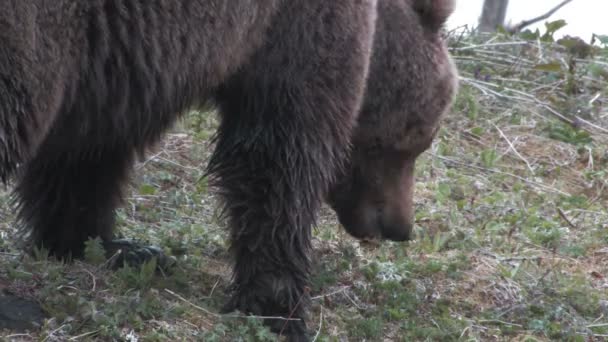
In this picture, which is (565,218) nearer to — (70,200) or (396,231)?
(396,231)

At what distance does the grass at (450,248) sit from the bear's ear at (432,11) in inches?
45.3

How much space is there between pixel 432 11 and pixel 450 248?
1.47 m

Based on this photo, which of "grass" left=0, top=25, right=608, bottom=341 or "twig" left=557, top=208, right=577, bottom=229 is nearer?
"grass" left=0, top=25, right=608, bottom=341

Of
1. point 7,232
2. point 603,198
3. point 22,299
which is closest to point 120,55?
point 22,299

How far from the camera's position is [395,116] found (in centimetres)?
508

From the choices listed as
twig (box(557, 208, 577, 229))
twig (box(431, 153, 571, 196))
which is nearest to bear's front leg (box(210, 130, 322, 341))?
twig (box(557, 208, 577, 229))

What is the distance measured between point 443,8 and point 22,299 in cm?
232

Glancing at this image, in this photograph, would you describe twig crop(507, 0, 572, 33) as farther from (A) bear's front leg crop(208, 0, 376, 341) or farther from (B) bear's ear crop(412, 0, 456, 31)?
(A) bear's front leg crop(208, 0, 376, 341)

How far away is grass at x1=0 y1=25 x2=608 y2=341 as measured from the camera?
4258mm

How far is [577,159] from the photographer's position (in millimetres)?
7828

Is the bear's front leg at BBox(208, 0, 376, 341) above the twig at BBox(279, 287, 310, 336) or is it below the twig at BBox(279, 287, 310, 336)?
above

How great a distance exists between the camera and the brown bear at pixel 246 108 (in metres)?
3.61

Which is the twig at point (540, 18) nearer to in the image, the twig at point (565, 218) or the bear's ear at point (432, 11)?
the twig at point (565, 218)

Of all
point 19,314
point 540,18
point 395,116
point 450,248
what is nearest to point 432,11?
point 395,116
